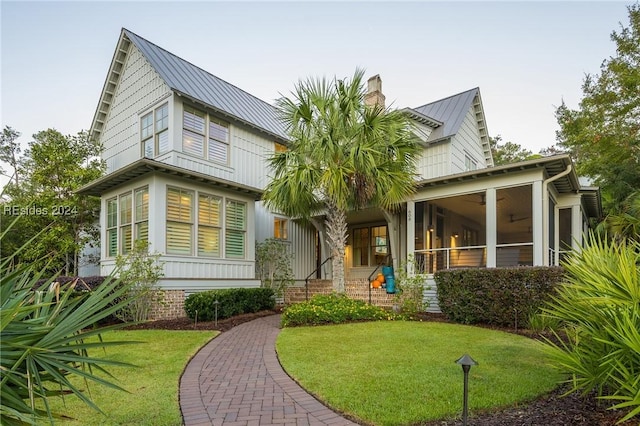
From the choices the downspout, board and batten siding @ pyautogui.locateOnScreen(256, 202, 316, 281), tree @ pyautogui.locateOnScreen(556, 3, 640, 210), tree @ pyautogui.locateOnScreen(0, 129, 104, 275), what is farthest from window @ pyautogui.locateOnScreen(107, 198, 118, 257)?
tree @ pyautogui.locateOnScreen(556, 3, 640, 210)

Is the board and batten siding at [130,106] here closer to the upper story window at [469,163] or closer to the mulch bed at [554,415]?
the upper story window at [469,163]

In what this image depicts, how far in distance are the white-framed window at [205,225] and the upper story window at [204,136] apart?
1675mm

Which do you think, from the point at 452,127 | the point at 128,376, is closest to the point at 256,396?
the point at 128,376

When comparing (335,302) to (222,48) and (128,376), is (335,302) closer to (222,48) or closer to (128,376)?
(128,376)

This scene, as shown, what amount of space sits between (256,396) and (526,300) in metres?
6.53

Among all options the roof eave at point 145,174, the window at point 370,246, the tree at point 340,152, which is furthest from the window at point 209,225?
the window at point 370,246

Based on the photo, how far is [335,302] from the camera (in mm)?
9875

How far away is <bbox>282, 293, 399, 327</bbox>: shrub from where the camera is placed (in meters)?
9.23

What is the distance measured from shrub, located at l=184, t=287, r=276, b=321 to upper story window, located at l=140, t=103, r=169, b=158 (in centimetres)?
477

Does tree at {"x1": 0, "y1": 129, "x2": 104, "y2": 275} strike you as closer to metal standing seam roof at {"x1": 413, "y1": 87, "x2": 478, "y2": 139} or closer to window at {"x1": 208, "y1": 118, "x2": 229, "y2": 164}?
window at {"x1": 208, "y1": 118, "x2": 229, "y2": 164}

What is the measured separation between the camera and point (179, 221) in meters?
11.1

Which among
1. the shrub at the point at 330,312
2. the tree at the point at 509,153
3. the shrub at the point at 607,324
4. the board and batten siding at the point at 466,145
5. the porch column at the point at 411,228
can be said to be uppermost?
the tree at the point at 509,153

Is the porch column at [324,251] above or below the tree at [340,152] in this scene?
below

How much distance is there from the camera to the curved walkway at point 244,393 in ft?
12.4
